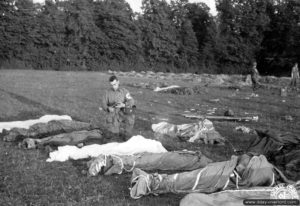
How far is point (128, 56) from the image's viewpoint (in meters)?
61.2

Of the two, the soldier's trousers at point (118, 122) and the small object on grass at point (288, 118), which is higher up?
the soldier's trousers at point (118, 122)

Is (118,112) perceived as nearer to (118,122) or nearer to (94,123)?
(118,122)

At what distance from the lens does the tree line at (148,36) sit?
180ft

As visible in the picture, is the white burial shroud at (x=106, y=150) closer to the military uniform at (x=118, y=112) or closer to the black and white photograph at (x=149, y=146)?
the black and white photograph at (x=149, y=146)

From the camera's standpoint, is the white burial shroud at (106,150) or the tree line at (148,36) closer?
the white burial shroud at (106,150)

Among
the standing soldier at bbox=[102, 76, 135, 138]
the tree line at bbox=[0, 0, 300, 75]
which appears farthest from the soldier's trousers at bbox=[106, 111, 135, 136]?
the tree line at bbox=[0, 0, 300, 75]

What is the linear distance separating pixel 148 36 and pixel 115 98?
5376 cm

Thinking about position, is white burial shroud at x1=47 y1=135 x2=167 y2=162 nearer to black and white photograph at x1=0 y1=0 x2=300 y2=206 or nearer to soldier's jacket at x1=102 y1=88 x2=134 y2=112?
black and white photograph at x1=0 y1=0 x2=300 y2=206

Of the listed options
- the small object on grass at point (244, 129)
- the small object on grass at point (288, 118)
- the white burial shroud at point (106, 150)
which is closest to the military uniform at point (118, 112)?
the white burial shroud at point (106, 150)

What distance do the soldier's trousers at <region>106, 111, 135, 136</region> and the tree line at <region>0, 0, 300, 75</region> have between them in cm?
4567

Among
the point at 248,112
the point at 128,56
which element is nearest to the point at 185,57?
the point at 128,56

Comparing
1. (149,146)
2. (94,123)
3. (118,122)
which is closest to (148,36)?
(94,123)

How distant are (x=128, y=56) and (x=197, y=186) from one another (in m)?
55.7

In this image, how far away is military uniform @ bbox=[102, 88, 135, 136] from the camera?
414 inches
